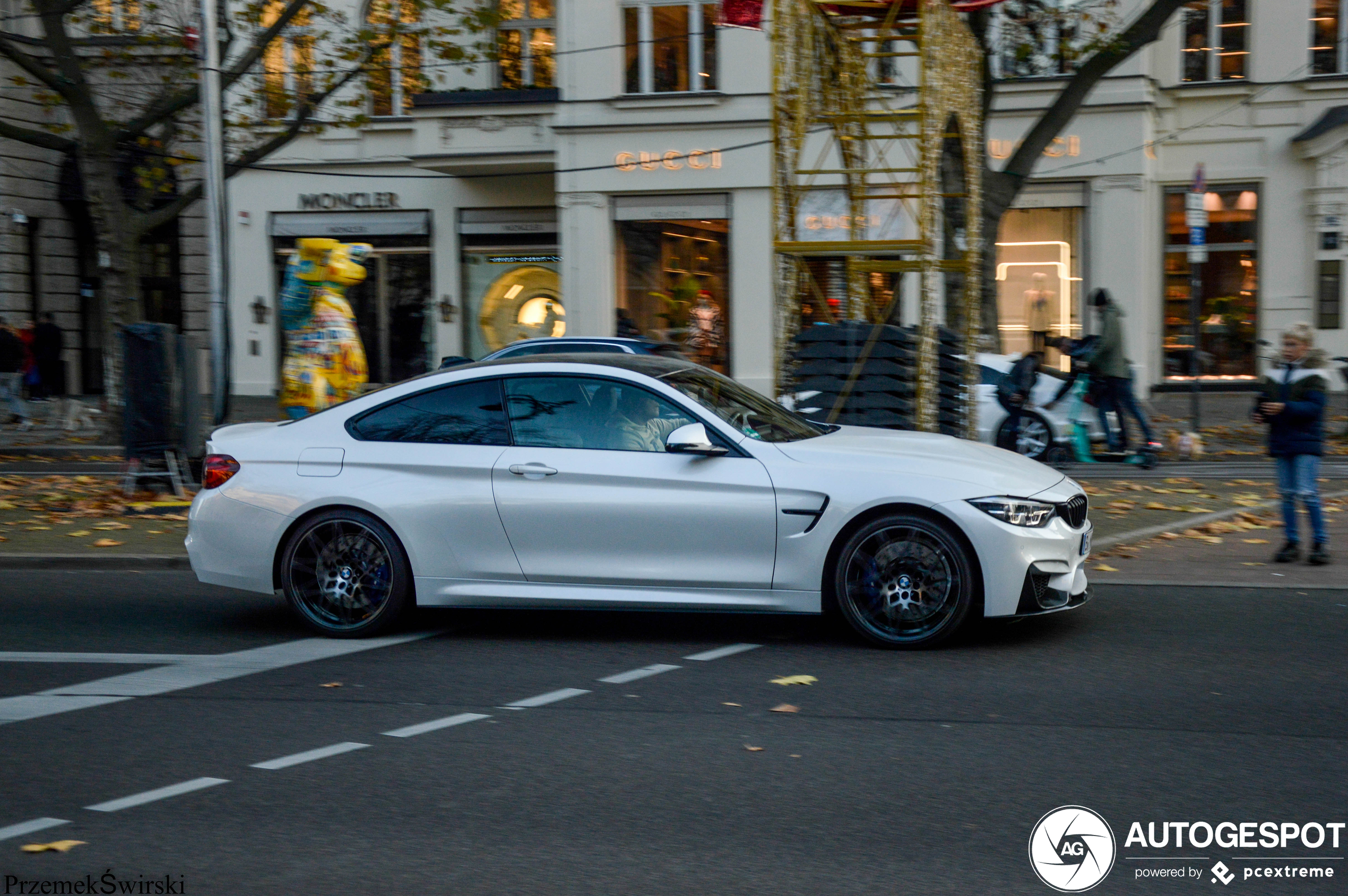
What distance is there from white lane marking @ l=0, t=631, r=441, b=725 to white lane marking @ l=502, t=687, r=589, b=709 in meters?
1.35

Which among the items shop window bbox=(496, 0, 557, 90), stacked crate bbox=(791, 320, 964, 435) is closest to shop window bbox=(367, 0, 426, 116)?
shop window bbox=(496, 0, 557, 90)

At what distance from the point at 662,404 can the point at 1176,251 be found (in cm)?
1846

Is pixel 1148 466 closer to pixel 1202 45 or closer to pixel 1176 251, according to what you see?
pixel 1176 251

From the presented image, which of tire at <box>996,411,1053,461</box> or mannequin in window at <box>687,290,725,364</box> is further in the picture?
mannequin in window at <box>687,290,725,364</box>

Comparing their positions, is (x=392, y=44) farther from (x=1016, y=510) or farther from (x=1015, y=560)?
(x=1015, y=560)

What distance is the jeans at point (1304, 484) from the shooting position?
28.0 ft

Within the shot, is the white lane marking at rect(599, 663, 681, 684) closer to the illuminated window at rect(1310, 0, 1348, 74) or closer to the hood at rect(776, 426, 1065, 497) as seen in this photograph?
the hood at rect(776, 426, 1065, 497)

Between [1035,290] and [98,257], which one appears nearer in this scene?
[1035,290]

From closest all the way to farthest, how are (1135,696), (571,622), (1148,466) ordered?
(1135,696), (571,622), (1148,466)

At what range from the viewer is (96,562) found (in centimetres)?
934

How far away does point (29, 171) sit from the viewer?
25859 mm

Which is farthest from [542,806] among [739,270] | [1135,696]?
[739,270]

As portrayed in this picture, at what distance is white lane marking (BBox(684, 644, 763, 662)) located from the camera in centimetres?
651

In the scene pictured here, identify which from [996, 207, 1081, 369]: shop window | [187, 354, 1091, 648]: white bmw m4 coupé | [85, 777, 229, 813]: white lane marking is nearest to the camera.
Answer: [85, 777, 229, 813]: white lane marking
